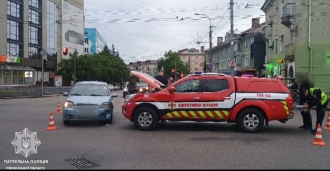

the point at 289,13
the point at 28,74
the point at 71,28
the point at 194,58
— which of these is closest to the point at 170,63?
the point at 194,58

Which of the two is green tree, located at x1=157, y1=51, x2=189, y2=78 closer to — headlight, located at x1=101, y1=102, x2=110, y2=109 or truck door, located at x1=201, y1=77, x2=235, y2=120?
headlight, located at x1=101, y1=102, x2=110, y2=109

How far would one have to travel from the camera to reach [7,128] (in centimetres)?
1034

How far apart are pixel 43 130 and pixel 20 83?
44.7 m

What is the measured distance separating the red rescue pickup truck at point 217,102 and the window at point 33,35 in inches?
1867

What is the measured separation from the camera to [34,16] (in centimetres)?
5297

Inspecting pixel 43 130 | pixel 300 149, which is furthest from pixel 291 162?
pixel 43 130

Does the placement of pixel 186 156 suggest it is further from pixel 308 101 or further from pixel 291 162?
pixel 308 101

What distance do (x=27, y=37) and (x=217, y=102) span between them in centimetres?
4772

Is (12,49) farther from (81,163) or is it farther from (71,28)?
(81,163)

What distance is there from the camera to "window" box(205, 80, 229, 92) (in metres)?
10.0

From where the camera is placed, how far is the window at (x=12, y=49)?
154ft

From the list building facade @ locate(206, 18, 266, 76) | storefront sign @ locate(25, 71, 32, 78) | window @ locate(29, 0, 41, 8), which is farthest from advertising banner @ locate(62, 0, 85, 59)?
building facade @ locate(206, 18, 266, 76)

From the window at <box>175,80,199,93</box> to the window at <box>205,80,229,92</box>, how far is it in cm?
32

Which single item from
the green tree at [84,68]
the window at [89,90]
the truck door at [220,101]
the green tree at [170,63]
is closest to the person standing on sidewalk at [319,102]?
the truck door at [220,101]
